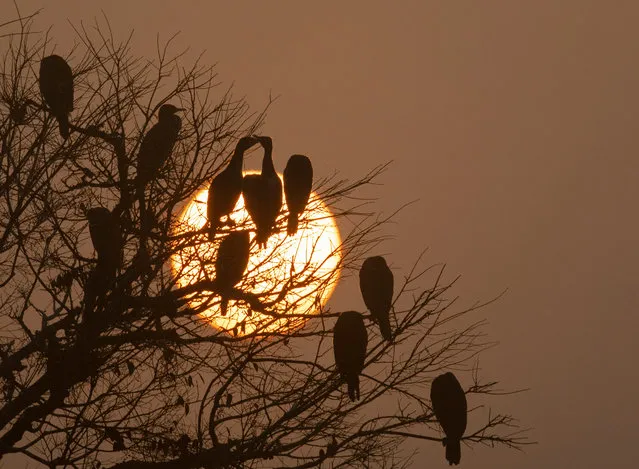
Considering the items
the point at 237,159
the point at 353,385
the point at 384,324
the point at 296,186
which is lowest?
the point at 353,385

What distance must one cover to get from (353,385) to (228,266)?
141 centimetres

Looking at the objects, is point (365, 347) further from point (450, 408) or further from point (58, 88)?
point (58, 88)

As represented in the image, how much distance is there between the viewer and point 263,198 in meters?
→ 9.15

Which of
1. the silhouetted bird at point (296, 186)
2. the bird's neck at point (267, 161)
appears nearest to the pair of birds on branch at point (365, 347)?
the silhouetted bird at point (296, 186)

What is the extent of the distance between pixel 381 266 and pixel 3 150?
4791 millimetres

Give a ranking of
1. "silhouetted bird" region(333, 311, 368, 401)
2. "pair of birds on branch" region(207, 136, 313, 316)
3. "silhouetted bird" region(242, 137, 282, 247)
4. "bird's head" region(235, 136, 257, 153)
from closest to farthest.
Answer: "silhouetted bird" region(333, 311, 368, 401)
"pair of birds on branch" region(207, 136, 313, 316)
"silhouetted bird" region(242, 137, 282, 247)
"bird's head" region(235, 136, 257, 153)

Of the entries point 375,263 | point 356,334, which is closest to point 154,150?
point 356,334

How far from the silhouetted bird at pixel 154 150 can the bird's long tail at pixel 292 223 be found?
1206mm

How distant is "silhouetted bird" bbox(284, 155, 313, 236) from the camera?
29.1 feet

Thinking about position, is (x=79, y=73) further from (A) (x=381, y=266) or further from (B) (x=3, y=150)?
(A) (x=381, y=266)

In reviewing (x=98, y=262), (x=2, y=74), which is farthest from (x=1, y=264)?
(x=2, y=74)

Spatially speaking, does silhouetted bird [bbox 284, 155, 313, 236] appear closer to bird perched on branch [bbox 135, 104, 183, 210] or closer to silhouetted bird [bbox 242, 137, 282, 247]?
silhouetted bird [bbox 242, 137, 282, 247]

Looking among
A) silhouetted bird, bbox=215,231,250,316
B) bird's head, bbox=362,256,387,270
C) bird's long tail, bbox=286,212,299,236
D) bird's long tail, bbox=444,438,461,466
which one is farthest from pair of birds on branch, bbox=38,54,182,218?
bird's long tail, bbox=444,438,461,466

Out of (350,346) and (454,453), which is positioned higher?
(350,346)
